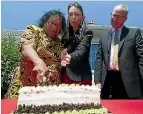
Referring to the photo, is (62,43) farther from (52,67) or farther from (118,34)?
→ (118,34)

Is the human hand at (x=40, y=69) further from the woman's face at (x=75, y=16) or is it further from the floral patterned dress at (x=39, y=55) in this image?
the woman's face at (x=75, y=16)

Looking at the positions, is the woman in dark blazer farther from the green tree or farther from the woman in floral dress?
the green tree

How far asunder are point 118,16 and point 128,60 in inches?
12.3

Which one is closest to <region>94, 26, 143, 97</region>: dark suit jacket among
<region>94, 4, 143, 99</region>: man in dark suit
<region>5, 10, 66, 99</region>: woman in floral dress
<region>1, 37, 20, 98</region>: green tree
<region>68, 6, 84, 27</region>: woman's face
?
<region>94, 4, 143, 99</region>: man in dark suit

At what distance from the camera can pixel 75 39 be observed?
2404mm

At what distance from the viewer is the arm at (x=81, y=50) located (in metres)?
2.37

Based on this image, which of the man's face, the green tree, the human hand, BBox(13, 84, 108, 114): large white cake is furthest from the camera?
the green tree

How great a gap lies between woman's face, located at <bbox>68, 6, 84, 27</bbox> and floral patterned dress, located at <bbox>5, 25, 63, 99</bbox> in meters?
0.17

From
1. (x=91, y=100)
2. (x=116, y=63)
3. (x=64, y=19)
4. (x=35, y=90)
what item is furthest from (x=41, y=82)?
(x=116, y=63)

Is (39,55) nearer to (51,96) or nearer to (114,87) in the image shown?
(51,96)

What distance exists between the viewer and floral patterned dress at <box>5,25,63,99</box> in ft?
7.14

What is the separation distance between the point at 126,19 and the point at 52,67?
3.03 ft

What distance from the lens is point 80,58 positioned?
2.41m

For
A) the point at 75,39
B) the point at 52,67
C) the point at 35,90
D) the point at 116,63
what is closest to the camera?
the point at 35,90
